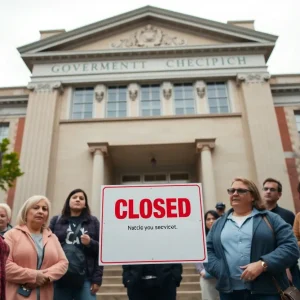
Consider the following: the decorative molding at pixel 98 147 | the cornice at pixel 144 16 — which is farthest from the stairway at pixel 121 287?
the cornice at pixel 144 16

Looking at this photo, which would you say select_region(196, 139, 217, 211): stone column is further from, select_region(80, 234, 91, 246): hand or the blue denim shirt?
the blue denim shirt

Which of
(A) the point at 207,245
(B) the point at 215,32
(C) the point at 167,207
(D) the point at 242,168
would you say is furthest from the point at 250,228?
(B) the point at 215,32

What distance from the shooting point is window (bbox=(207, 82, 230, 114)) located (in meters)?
14.3

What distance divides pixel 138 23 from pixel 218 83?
5219 mm

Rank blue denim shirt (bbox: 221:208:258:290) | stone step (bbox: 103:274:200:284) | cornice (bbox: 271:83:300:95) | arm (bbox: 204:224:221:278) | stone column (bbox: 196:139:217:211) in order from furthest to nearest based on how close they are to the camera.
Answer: cornice (bbox: 271:83:300:95) → stone column (bbox: 196:139:217:211) → stone step (bbox: 103:274:200:284) → arm (bbox: 204:224:221:278) → blue denim shirt (bbox: 221:208:258:290)

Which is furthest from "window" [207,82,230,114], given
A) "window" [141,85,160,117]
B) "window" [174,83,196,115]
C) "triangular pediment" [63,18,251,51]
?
"window" [141,85,160,117]

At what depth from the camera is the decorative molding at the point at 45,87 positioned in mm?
14498

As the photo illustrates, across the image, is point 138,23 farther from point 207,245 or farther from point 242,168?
point 207,245

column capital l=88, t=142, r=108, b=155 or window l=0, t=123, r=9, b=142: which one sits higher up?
window l=0, t=123, r=9, b=142

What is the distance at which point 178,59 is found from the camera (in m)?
15.2

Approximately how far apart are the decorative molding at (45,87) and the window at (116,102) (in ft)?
7.42

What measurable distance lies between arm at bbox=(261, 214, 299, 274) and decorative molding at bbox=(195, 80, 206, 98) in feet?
39.6

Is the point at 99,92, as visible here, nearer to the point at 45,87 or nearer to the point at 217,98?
the point at 45,87

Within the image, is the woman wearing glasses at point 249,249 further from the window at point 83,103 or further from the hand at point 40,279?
the window at point 83,103
